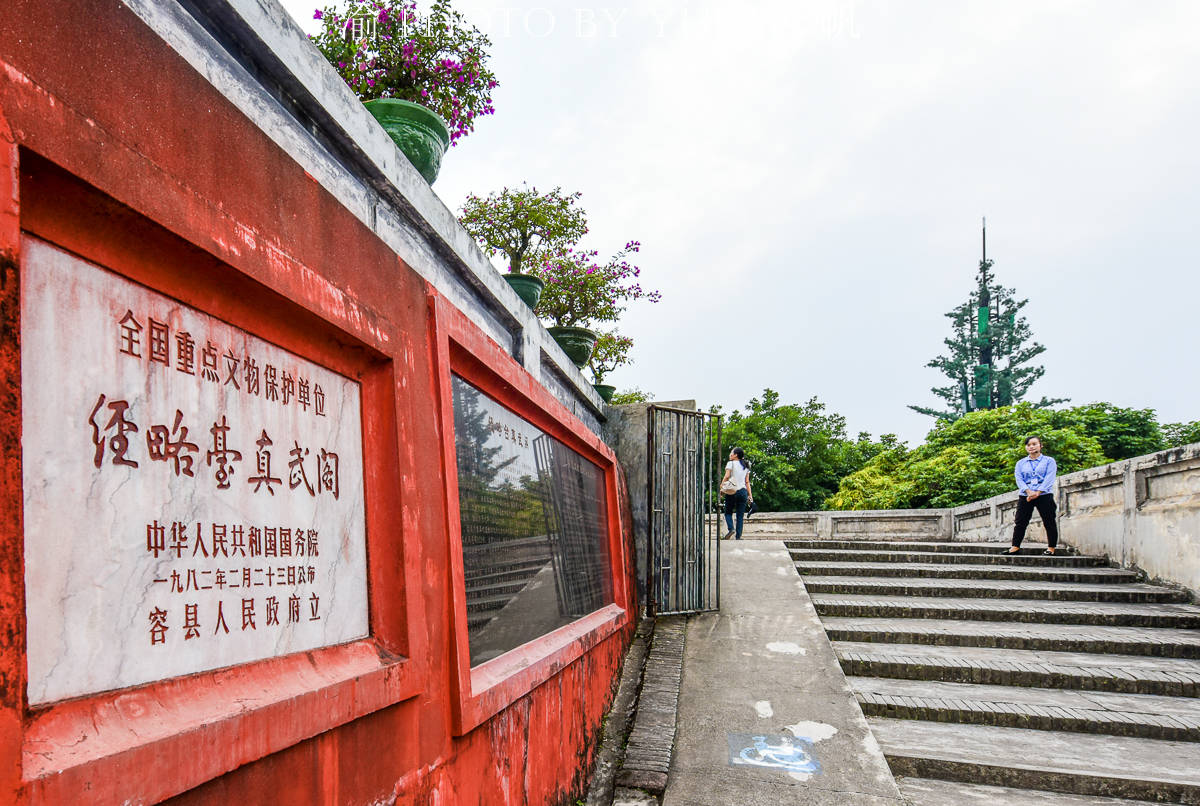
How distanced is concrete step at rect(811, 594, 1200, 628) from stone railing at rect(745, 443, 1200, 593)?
68 centimetres

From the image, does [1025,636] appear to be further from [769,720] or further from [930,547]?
[930,547]

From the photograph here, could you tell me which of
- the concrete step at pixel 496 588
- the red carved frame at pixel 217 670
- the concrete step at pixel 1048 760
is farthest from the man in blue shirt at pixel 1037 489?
the red carved frame at pixel 217 670

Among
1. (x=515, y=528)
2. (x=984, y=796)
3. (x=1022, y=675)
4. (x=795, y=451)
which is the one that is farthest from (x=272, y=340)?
(x=795, y=451)

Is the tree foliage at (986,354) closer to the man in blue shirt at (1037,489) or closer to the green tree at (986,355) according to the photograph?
the green tree at (986,355)

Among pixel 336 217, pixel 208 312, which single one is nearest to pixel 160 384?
pixel 208 312

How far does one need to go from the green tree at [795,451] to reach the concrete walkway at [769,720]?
705 inches

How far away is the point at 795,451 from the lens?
24.4m

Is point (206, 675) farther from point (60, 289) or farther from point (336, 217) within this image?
point (336, 217)

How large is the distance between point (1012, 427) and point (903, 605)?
12.9 m

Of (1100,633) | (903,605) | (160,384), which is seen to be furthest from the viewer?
(903,605)

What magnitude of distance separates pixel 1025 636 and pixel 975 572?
2.06 metres

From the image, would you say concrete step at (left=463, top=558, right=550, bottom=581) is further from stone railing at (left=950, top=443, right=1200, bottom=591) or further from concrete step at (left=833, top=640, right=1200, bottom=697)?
stone railing at (left=950, top=443, right=1200, bottom=591)

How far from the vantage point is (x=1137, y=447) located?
686 inches

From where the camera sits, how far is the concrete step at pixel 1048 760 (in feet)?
11.8
